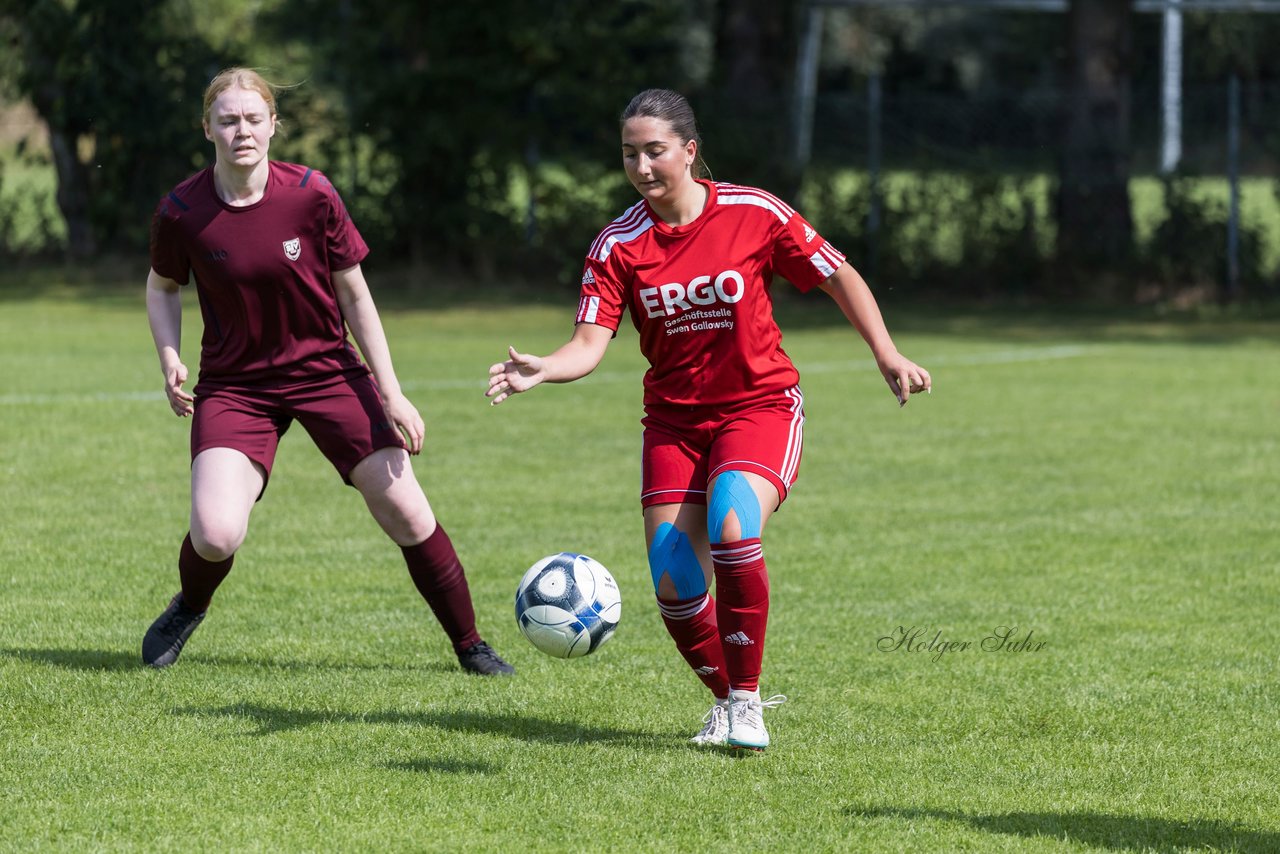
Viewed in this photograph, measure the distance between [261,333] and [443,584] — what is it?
1086mm

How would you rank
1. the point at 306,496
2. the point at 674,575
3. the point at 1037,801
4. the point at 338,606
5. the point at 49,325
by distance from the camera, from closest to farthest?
the point at 1037,801
the point at 674,575
the point at 338,606
the point at 306,496
the point at 49,325

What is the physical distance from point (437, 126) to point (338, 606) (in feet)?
54.6

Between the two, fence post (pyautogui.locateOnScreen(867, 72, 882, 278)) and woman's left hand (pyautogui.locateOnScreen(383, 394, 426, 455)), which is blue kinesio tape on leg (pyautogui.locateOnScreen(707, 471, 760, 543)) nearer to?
woman's left hand (pyautogui.locateOnScreen(383, 394, 426, 455))

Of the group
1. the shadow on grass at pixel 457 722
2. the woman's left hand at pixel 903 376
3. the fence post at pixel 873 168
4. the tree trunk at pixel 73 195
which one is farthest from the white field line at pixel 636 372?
the tree trunk at pixel 73 195

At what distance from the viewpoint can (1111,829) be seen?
15.0 feet

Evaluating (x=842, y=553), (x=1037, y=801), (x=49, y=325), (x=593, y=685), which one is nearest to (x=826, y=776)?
(x=1037, y=801)

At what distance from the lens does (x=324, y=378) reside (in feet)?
19.5

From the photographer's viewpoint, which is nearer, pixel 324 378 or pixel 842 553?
pixel 324 378

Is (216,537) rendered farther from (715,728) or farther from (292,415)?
(715,728)

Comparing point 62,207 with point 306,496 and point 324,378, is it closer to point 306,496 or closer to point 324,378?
point 306,496

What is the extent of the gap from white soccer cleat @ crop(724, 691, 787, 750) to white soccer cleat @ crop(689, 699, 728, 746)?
0.39 ft

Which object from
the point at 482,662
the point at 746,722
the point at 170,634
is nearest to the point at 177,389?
the point at 170,634

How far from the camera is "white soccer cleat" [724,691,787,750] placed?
203 inches

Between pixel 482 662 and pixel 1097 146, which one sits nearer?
pixel 482 662
